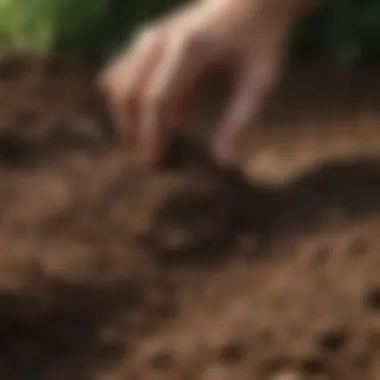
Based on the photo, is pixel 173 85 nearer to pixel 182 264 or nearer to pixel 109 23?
pixel 182 264

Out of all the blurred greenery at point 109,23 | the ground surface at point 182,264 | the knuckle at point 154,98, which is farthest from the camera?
the blurred greenery at point 109,23

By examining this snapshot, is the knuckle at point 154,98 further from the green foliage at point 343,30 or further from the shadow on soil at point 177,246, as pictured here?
the green foliage at point 343,30

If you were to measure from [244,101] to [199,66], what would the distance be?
2.6 inches

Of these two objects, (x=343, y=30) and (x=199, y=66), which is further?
(x=343, y=30)

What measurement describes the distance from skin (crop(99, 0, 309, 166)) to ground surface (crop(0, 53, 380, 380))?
7cm

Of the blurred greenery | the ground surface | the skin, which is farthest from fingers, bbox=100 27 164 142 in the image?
the blurred greenery

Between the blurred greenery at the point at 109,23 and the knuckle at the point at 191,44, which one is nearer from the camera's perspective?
the knuckle at the point at 191,44

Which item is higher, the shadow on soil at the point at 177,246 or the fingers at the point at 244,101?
the fingers at the point at 244,101

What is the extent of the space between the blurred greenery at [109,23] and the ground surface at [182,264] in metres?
0.46

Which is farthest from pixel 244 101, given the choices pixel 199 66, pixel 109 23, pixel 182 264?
pixel 109 23

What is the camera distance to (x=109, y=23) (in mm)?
1647

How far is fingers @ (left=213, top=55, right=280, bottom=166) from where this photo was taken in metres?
0.91

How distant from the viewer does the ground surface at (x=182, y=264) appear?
0.71 m

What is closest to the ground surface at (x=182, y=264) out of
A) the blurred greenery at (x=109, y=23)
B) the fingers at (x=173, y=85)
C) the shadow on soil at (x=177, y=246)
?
the shadow on soil at (x=177, y=246)
